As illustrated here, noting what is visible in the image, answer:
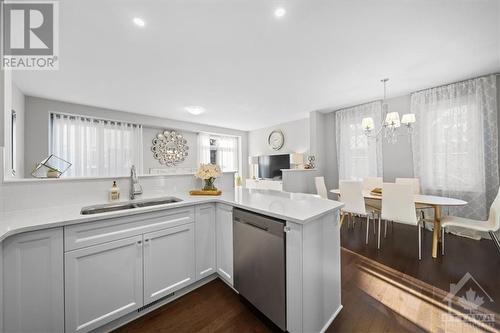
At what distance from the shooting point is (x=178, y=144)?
5363 mm

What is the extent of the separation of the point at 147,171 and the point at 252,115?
317 cm

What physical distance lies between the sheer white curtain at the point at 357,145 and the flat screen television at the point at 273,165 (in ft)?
4.64

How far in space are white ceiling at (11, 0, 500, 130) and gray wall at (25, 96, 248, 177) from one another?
36cm

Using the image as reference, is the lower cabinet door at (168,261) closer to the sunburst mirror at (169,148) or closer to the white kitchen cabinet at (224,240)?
the white kitchen cabinet at (224,240)

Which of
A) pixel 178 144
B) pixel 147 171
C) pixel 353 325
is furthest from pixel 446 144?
pixel 147 171

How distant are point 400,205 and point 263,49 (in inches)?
101

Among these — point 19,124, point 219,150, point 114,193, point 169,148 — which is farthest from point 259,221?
point 219,150


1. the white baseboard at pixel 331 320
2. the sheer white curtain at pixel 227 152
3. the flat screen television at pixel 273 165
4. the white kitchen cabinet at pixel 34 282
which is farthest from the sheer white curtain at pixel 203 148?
the white baseboard at pixel 331 320

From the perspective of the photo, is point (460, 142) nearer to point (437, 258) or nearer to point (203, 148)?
point (437, 258)

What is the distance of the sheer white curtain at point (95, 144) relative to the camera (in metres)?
3.70

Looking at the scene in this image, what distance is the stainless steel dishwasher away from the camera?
117 cm

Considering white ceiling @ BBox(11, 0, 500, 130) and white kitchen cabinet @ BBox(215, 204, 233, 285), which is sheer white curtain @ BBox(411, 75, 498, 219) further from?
white kitchen cabinet @ BBox(215, 204, 233, 285)

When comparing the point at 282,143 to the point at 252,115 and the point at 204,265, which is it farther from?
the point at 204,265

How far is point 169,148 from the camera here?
17.1 ft
